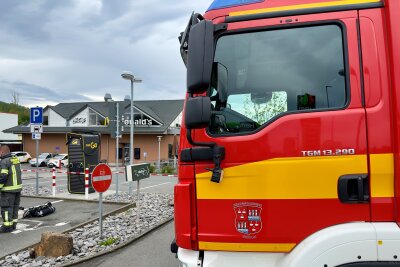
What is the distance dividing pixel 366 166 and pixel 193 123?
1.10m

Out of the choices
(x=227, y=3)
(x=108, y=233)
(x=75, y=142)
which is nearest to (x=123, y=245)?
(x=108, y=233)

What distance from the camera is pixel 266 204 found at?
2.19m

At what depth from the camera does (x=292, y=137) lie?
2.18 m

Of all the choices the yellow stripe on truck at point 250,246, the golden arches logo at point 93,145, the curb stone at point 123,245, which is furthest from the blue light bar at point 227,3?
the golden arches logo at point 93,145

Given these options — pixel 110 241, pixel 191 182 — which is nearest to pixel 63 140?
pixel 110 241

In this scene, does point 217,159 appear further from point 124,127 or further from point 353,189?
point 124,127

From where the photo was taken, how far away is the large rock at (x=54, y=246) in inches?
210

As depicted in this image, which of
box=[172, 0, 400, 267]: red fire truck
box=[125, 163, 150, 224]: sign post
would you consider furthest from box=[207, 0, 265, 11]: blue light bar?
box=[125, 163, 150, 224]: sign post

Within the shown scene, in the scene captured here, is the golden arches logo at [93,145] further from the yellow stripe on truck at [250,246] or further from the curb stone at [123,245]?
the yellow stripe on truck at [250,246]

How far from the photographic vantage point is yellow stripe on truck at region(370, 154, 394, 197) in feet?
6.82

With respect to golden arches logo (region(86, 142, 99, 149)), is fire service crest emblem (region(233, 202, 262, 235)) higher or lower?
lower

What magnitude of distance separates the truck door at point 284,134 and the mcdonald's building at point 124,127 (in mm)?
32414

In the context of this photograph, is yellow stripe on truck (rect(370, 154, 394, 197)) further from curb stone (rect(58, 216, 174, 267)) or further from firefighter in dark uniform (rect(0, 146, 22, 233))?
firefighter in dark uniform (rect(0, 146, 22, 233))

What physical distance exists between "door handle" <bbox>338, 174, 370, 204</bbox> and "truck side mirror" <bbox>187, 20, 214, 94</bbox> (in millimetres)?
1038
